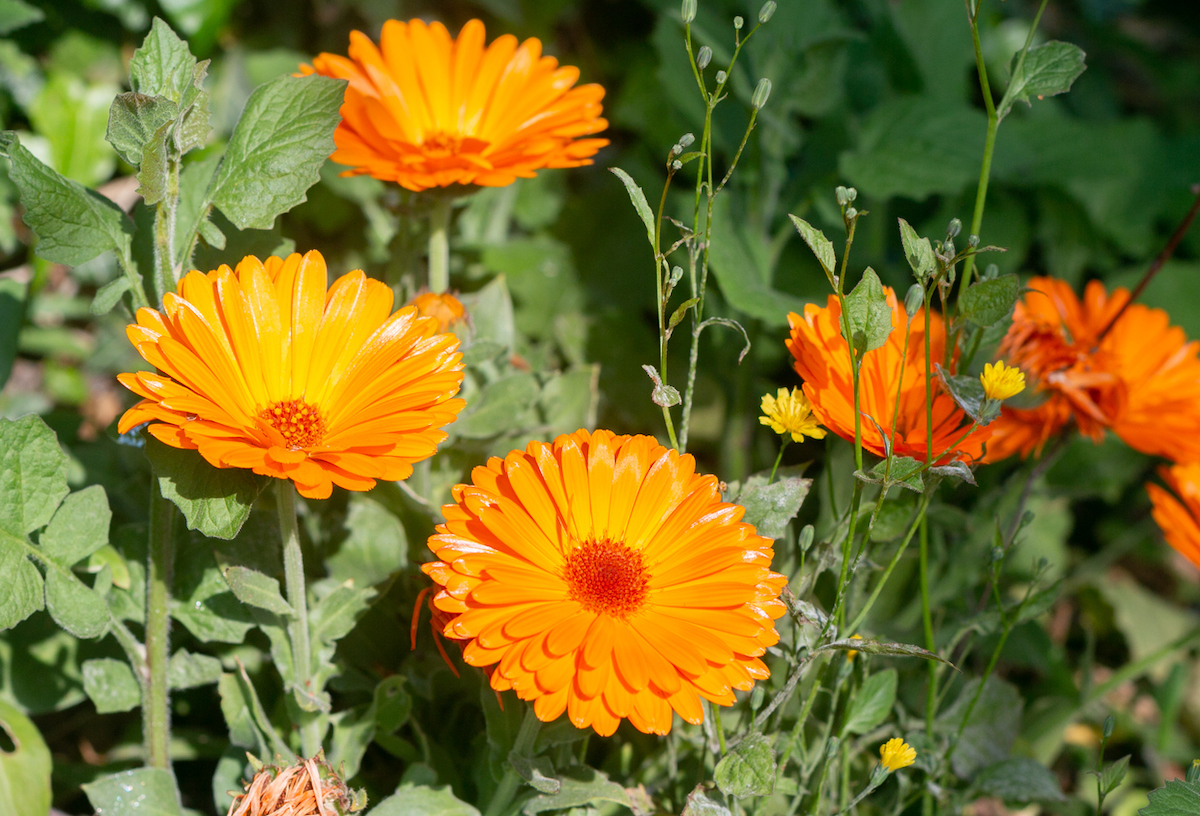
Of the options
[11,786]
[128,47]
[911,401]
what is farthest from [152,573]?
[128,47]

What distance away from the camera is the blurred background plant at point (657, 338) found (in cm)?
160

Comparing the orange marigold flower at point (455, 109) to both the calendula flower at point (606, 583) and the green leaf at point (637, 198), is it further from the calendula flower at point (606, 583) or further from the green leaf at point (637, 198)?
the calendula flower at point (606, 583)

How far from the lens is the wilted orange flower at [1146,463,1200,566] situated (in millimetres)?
1715

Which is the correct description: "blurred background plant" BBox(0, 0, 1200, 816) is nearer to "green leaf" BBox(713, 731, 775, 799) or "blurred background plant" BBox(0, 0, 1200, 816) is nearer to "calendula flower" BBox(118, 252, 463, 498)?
"green leaf" BBox(713, 731, 775, 799)

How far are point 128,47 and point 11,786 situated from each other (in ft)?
6.97

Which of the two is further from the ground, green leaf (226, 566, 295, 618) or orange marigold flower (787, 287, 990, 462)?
orange marigold flower (787, 287, 990, 462)

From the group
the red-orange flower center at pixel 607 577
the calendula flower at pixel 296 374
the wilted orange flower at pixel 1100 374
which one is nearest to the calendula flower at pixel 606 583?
the red-orange flower center at pixel 607 577

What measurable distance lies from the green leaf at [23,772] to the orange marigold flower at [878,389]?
1302 millimetres

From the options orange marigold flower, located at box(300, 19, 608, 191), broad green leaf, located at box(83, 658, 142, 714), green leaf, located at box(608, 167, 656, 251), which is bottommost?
broad green leaf, located at box(83, 658, 142, 714)

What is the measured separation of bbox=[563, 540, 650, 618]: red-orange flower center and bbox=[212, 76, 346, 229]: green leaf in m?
0.62

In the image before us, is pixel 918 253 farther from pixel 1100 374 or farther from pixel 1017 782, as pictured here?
pixel 1017 782

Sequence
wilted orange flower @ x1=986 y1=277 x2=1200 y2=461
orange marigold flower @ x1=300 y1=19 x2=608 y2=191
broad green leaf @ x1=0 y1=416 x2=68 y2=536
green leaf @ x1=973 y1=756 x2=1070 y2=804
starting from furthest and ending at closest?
wilted orange flower @ x1=986 y1=277 x2=1200 y2=461
green leaf @ x1=973 y1=756 x2=1070 y2=804
orange marigold flower @ x1=300 y1=19 x2=608 y2=191
broad green leaf @ x1=0 y1=416 x2=68 y2=536

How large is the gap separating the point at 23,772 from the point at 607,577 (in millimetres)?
995

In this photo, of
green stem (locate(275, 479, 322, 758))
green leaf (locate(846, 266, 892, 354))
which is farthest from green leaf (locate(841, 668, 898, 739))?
green stem (locate(275, 479, 322, 758))
